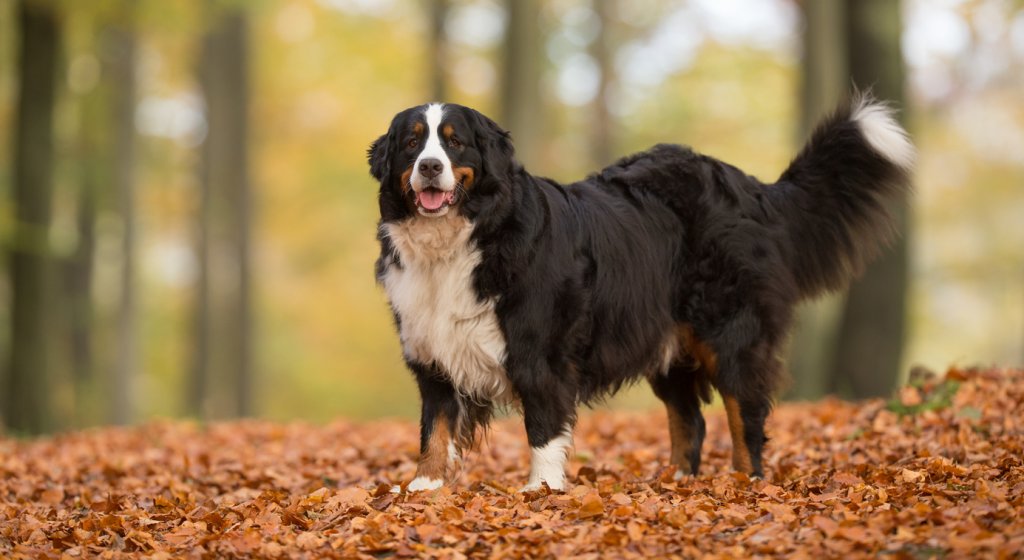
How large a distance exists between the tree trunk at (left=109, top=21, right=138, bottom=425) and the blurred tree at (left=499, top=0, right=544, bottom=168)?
8.01 m

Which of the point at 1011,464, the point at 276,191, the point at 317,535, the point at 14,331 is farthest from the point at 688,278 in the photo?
the point at 276,191

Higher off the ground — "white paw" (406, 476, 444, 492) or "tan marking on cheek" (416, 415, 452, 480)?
"tan marking on cheek" (416, 415, 452, 480)

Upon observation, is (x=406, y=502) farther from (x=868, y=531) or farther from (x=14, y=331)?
(x=14, y=331)

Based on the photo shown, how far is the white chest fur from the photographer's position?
5.53 meters

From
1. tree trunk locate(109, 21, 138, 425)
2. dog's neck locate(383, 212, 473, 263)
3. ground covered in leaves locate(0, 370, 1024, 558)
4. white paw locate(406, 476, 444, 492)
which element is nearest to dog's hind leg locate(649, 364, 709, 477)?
ground covered in leaves locate(0, 370, 1024, 558)

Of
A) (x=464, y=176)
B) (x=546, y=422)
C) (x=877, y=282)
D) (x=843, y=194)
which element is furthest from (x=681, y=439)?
(x=877, y=282)

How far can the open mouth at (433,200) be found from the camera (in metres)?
5.41

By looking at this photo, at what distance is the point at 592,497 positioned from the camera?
4.97m

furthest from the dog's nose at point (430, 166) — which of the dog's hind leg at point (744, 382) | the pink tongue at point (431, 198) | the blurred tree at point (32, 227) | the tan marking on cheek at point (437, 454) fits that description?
the blurred tree at point (32, 227)

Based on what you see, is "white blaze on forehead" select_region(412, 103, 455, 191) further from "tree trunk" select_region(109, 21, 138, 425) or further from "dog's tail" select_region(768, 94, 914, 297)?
"tree trunk" select_region(109, 21, 138, 425)

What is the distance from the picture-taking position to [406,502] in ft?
17.3

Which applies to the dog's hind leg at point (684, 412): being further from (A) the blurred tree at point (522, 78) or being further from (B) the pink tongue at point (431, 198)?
(A) the blurred tree at point (522, 78)

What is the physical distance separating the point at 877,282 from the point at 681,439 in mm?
4499

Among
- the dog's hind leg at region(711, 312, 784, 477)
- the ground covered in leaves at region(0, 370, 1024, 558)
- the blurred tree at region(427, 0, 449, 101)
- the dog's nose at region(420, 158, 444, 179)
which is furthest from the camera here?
the blurred tree at region(427, 0, 449, 101)
